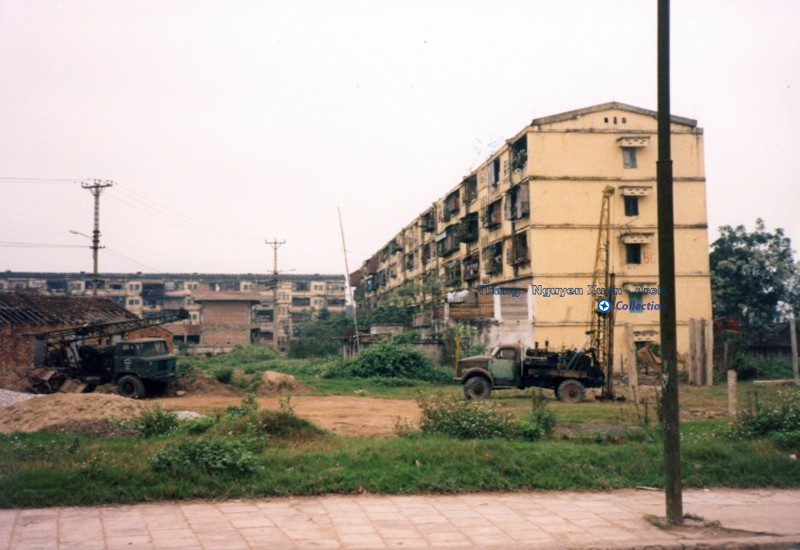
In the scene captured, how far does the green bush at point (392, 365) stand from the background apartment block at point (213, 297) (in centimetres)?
3061

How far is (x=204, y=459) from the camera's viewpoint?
889cm

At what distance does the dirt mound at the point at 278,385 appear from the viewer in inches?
1092

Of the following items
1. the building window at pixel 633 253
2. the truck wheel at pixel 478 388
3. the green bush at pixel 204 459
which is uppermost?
the building window at pixel 633 253

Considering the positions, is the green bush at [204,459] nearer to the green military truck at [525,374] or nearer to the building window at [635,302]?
the green military truck at [525,374]

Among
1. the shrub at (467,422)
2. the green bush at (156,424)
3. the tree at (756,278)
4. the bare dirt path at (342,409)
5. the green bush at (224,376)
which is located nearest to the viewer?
the shrub at (467,422)


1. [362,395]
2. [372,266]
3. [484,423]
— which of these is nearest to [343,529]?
[484,423]

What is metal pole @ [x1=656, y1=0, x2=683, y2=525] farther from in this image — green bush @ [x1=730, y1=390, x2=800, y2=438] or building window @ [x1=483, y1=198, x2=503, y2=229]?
building window @ [x1=483, y1=198, x2=503, y2=229]

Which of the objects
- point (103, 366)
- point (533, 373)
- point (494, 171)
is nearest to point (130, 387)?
point (103, 366)

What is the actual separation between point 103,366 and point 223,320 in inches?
1411

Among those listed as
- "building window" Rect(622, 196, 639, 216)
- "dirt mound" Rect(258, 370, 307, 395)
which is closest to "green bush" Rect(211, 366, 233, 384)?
"dirt mound" Rect(258, 370, 307, 395)

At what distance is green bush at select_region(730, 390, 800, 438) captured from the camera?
38.2 ft

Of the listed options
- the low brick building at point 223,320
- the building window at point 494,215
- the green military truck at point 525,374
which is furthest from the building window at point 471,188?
the green military truck at point 525,374

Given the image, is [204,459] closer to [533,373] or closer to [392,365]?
[533,373]

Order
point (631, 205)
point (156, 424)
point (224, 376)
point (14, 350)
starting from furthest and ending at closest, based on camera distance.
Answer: point (631, 205), point (224, 376), point (14, 350), point (156, 424)
